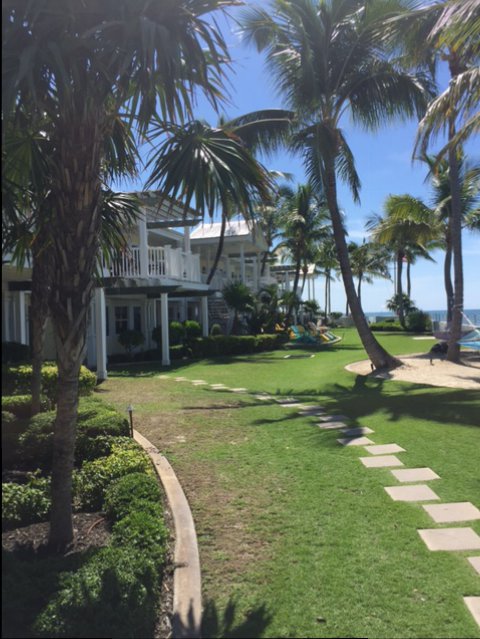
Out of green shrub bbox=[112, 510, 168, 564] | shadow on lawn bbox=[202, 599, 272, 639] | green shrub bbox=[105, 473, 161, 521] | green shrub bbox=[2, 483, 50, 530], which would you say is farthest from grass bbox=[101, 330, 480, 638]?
green shrub bbox=[2, 483, 50, 530]

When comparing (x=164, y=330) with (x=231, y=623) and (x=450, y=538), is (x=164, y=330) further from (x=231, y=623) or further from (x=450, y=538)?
(x=231, y=623)

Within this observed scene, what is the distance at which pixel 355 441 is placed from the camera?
→ 23.1ft

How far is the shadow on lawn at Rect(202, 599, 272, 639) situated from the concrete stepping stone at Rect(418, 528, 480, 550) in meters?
1.54

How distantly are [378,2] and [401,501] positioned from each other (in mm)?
12007

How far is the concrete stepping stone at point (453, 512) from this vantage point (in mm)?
4426

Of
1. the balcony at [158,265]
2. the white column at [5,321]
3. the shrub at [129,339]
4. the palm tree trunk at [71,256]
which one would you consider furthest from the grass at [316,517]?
the shrub at [129,339]

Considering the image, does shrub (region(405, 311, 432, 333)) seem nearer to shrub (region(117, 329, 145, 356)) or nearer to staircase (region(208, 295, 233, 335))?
staircase (region(208, 295, 233, 335))

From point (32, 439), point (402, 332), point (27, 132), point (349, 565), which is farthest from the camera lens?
point (402, 332)

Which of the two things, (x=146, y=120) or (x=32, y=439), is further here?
(x=32, y=439)

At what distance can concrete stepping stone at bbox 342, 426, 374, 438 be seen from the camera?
7.46 metres

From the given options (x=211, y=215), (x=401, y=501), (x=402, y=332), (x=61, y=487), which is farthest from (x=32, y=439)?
(x=402, y=332)

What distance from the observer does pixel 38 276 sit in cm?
671

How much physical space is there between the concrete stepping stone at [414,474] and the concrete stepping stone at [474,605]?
2198mm

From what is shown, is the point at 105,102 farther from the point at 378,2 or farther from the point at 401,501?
the point at 378,2
